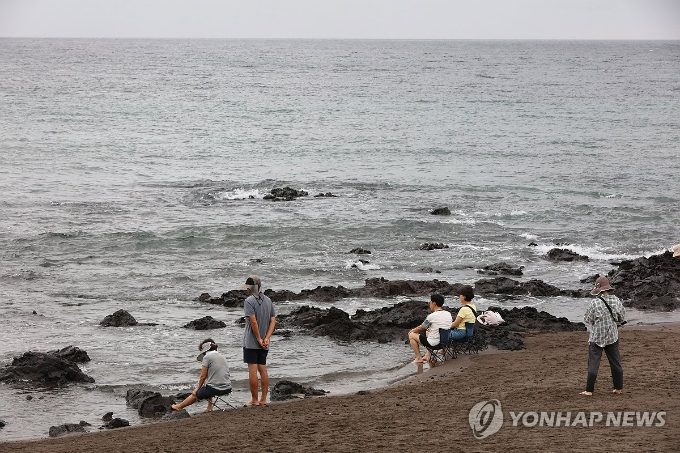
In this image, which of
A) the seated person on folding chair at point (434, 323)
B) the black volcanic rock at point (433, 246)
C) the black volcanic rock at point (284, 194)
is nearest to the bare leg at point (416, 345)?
the seated person on folding chair at point (434, 323)

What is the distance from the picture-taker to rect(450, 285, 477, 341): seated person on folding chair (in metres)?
15.4

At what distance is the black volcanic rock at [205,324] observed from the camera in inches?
777

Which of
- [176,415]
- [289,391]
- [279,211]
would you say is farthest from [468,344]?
[279,211]

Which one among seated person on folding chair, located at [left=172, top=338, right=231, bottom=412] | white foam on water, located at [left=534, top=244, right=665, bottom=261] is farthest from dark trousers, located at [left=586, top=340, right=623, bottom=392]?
white foam on water, located at [left=534, top=244, right=665, bottom=261]

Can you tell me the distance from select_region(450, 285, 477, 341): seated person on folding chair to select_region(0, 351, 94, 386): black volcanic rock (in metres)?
6.93

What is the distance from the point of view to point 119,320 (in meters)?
20.1

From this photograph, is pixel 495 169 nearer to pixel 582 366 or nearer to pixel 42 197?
pixel 42 197

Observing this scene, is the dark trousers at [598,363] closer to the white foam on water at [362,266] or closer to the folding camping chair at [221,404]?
the folding camping chair at [221,404]

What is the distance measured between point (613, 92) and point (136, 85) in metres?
56.2

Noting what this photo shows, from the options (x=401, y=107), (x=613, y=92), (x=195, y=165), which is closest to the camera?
(x=195, y=165)

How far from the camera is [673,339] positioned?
655 inches

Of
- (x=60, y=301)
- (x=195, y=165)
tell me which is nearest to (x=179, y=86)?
(x=195, y=165)

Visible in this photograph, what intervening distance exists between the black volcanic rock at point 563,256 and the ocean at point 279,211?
43cm

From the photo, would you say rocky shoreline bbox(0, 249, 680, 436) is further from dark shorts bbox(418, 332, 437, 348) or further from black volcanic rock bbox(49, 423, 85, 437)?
dark shorts bbox(418, 332, 437, 348)
